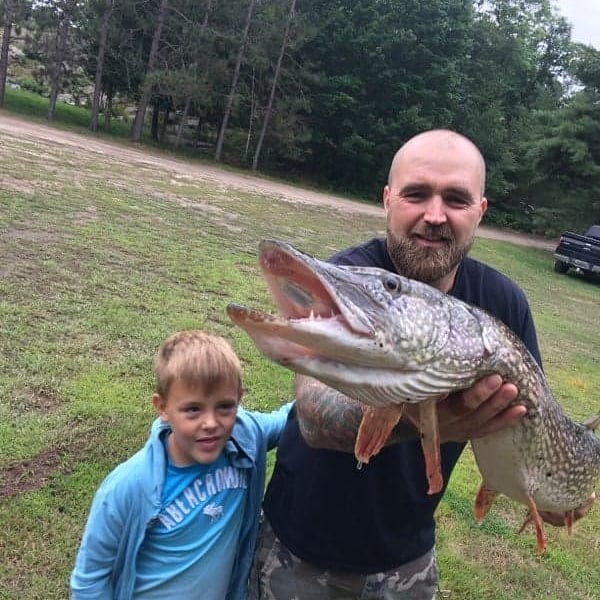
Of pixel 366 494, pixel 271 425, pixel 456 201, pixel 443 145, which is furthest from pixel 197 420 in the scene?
pixel 443 145

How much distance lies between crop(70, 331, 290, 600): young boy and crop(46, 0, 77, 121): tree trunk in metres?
28.5

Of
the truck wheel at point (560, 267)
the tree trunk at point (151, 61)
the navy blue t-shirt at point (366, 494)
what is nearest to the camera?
the navy blue t-shirt at point (366, 494)

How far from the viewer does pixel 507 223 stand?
113 ft

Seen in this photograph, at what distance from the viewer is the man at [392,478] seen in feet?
6.39

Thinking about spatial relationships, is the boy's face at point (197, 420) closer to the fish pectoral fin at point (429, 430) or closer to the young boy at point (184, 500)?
the young boy at point (184, 500)

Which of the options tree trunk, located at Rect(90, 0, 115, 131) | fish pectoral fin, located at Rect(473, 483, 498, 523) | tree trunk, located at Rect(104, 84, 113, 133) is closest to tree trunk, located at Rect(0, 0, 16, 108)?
tree trunk, located at Rect(90, 0, 115, 131)

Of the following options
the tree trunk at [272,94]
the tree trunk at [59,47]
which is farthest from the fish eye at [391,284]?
the tree trunk at [59,47]

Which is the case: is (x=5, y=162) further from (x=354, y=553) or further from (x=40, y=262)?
(x=354, y=553)

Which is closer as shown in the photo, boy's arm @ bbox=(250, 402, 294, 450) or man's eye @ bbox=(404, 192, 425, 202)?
man's eye @ bbox=(404, 192, 425, 202)

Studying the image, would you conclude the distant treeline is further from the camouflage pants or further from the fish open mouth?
the fish open mouth

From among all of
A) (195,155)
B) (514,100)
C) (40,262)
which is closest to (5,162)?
(40,262)

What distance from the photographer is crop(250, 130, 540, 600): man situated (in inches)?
76.7

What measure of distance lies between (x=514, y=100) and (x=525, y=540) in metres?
43.2

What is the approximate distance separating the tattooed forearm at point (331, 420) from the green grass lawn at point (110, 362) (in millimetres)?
1857
